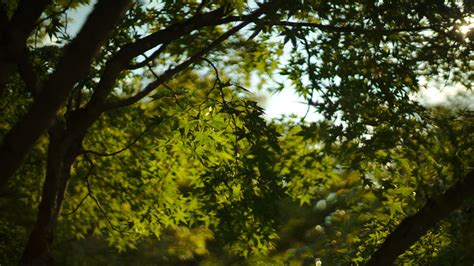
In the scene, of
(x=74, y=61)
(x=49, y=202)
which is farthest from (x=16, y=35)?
(x=49, y=202)

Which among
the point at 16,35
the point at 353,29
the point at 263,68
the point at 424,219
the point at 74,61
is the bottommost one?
the point at 74,61

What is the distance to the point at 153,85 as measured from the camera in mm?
8430

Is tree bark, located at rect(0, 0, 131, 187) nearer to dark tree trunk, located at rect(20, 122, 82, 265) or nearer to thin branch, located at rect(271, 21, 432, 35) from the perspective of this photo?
thin branch, located at rect(271, 21, 432, 35)

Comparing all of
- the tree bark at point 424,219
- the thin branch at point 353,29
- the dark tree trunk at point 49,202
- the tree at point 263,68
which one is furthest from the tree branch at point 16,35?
the tree bark at point 424,219

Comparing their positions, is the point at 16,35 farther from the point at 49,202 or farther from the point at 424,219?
the point at 424,219

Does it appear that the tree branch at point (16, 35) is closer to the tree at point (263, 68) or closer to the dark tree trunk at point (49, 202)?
the tree at point (263, 68)

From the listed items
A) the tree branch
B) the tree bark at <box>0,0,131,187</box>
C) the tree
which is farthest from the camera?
the tree

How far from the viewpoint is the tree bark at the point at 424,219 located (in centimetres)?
662

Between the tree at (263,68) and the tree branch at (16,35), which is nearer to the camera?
the tree branch at (16,35)

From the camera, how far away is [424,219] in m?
6.82

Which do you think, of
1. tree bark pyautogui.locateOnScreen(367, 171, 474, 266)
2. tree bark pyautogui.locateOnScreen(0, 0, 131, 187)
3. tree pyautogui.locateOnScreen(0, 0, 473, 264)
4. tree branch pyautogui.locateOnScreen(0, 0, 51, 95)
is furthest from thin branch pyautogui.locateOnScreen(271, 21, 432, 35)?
tree bark pyautogui.locateOnScreen(0, 0, 131, 187)

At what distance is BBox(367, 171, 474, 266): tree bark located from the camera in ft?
21.7

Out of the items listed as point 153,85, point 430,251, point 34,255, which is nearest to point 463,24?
point 430,251

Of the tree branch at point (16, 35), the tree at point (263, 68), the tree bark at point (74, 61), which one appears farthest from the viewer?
the tree at point (263, 68)
